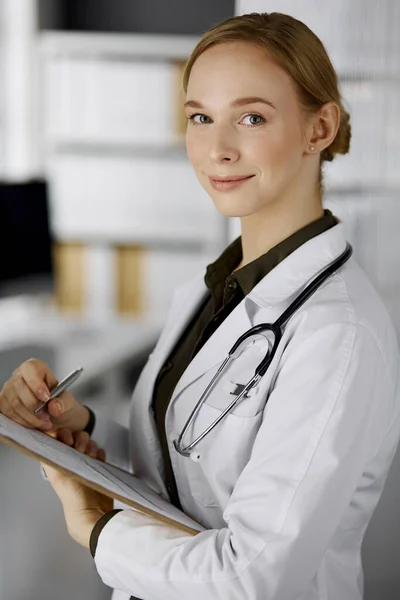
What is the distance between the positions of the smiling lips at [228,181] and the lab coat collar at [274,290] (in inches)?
4.5

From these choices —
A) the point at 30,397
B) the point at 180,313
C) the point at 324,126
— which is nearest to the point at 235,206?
the point at 324,126

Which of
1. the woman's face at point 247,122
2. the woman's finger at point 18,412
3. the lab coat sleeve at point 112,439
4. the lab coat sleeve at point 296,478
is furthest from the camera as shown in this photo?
the lab coat sleeve at point 112,439

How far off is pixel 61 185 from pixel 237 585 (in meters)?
3.27

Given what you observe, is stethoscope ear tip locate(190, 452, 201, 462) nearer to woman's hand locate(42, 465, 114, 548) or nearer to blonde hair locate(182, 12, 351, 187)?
woman's hand locate(42, 465, 114, 548)

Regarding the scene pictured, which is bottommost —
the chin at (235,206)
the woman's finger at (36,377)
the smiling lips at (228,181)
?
the woman's finger at (36,377)

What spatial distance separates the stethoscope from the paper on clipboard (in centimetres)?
8

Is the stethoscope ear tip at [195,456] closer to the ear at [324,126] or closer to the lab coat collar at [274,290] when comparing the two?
the lab coat collar at [274,290]

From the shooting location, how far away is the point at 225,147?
3.26ft

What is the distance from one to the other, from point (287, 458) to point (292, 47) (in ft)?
1.64

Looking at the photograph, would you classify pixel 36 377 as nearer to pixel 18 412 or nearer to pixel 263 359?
pixel 18 412

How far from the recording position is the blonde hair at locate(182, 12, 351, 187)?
0.99 meters

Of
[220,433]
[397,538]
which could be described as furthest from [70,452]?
[397,538]

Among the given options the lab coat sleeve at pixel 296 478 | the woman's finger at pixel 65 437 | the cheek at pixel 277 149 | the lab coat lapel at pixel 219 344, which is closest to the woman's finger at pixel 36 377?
the woman's finger at pixel 65 437

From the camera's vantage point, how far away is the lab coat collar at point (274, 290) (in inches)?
39.8
